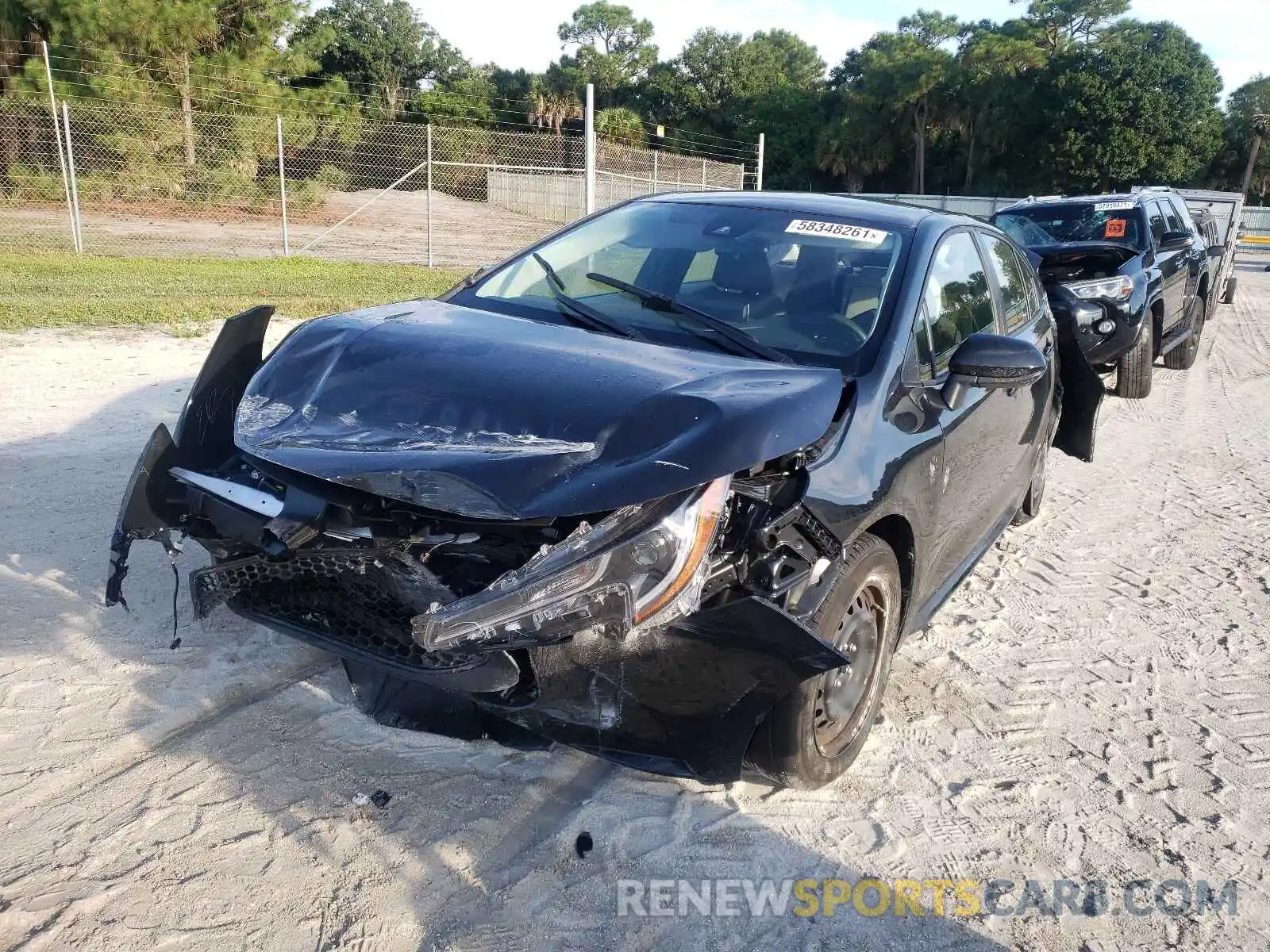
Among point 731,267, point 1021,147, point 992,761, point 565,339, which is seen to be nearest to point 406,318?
point 565,339

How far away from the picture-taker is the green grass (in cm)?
1020

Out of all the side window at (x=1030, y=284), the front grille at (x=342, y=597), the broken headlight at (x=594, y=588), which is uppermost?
the side window at (x=1030, y=284)

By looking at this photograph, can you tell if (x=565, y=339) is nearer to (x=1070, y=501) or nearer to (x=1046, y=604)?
(x=1046, y=604)

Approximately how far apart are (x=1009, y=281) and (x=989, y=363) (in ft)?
5.17

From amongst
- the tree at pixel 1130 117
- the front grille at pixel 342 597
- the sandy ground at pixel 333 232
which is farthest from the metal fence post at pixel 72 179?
the tree at pixel 1130 117

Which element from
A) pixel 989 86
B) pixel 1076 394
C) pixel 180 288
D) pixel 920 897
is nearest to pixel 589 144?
pixel 180 288

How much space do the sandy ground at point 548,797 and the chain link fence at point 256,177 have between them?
1330cm

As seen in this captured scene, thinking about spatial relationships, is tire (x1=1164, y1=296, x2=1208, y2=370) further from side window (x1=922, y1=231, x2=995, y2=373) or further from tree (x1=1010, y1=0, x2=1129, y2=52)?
tree (x1=1010, y1=0, x2=1129, y2=52)

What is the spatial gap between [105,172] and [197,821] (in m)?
19.6

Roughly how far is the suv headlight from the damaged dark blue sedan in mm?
5635

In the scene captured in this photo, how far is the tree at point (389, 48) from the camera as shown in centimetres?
5475

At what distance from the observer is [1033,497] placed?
18.5 ft

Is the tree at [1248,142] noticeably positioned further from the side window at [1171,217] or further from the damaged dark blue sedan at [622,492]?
the damaged dark blue sedan at [622,492]

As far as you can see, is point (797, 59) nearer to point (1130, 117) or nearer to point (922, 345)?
point (1130, 117)
